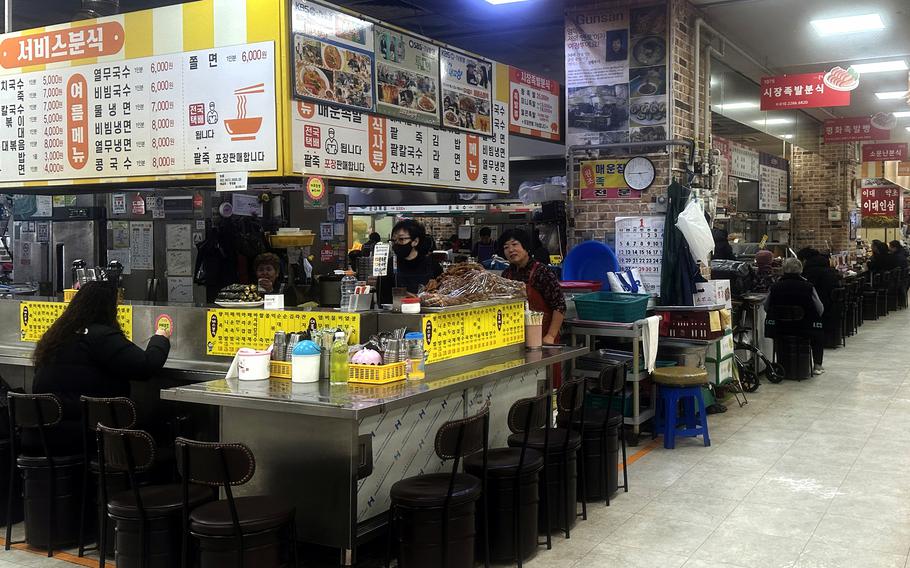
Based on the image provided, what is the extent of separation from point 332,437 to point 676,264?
4.60 metres

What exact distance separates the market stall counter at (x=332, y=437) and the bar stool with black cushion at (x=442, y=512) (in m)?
0.23

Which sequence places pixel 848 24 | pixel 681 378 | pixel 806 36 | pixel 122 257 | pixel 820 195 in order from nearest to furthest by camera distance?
pixel 681 378
pixel 122 257
pixel 848 24
pixel 806 36
pixel 820 195

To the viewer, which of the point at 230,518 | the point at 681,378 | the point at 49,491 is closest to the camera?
the point at 230,518

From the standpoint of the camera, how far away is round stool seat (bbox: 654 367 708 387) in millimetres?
6625

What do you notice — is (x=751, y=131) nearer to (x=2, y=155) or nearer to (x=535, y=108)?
(x=535, y=108)

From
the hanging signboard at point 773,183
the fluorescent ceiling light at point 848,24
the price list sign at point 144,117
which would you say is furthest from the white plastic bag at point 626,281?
the hanging signboard at point 773,183

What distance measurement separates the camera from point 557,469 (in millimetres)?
4750

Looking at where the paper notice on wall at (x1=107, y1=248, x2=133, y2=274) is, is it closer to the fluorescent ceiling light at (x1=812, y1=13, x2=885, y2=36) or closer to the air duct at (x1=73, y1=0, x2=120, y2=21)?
the air duct at (x1=73, y1=0, x2=120, y2=21)

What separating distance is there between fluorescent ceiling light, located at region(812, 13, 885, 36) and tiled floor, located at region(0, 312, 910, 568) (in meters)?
4.28

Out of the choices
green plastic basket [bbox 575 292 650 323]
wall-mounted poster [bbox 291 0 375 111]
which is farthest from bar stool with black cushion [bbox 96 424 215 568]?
green plastic basket [bbox 575 292 650 323]

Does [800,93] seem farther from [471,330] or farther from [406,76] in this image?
[471,330]

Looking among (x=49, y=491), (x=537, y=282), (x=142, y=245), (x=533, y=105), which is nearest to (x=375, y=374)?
(x=49, y=491)

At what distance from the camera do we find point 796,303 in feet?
31.6

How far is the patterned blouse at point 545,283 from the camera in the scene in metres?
6.31
